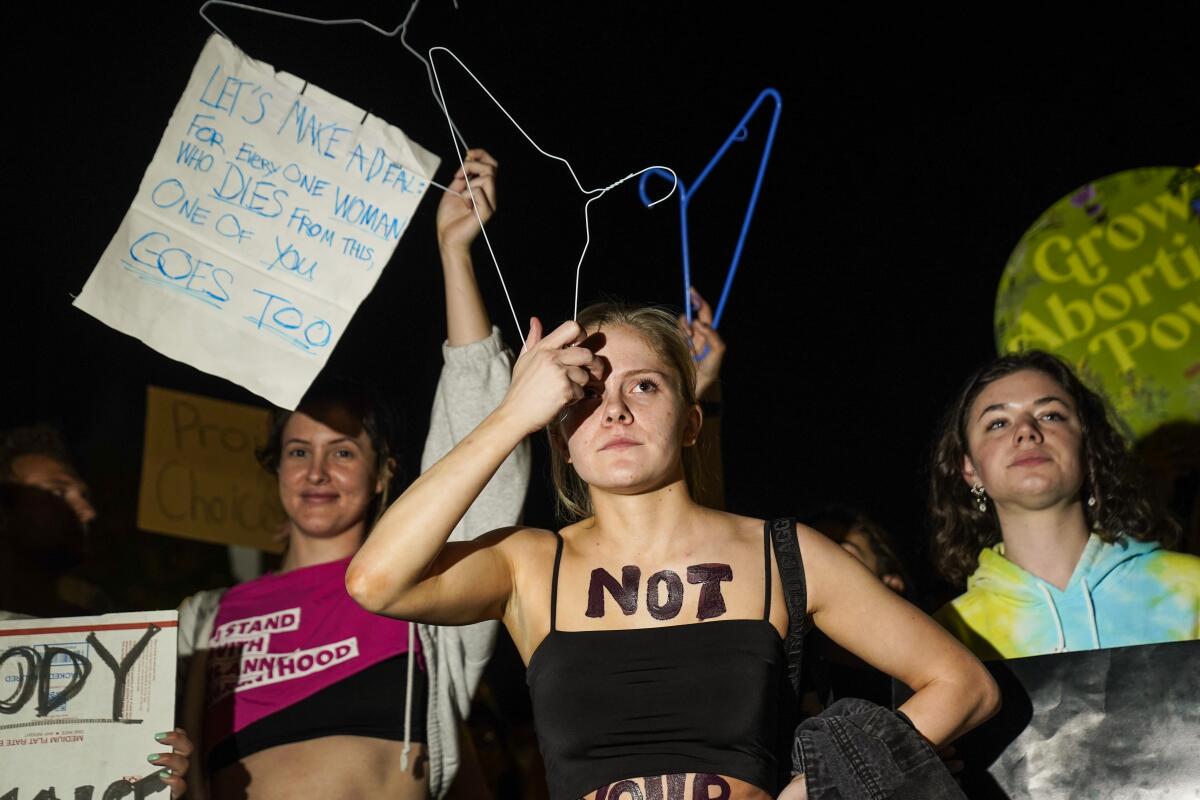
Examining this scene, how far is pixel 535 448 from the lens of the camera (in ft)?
11.9

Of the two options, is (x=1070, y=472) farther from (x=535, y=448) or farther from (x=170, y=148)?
(x=170, y=148)

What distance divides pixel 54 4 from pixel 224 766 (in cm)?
196

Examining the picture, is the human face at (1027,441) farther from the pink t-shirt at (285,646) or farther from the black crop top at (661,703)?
the pink t-shirt at (285,646)

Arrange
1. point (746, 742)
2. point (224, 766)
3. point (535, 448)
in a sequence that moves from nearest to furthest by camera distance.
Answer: point (746, 742), point (224, 766), point (535, 448)

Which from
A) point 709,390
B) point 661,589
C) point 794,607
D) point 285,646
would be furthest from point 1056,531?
point 285,646

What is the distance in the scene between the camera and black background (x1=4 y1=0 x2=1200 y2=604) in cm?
320

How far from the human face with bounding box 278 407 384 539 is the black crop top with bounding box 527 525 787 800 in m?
0.92

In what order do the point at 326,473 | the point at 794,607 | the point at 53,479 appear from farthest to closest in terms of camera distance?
the point at 53,479 → the point at 326,473 → the point at 794,607

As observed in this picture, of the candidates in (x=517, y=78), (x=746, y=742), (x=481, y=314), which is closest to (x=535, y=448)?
(x=517, y=78)

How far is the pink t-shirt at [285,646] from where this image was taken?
2.34 m

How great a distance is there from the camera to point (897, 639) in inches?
70.4

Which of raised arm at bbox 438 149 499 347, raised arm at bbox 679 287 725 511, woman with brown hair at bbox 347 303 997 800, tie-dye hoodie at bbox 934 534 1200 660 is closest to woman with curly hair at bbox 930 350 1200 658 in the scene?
tie-dye hoodie at bbox 934 534 1200 660

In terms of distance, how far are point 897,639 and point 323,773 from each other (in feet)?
3.57

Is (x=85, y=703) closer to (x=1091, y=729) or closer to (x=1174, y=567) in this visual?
(x=1091, y=729)
